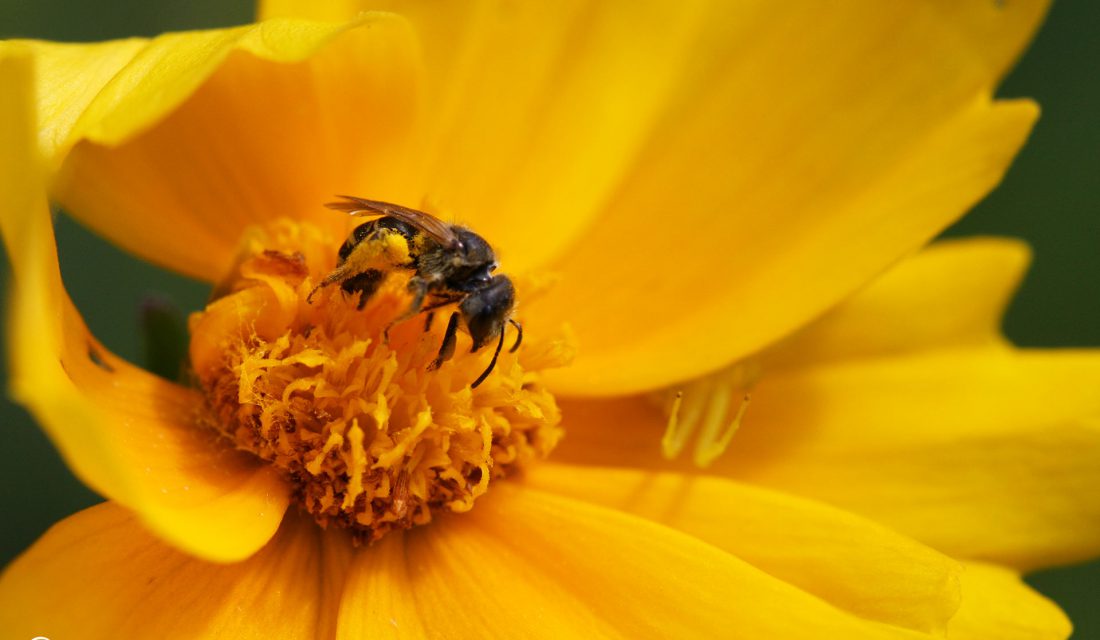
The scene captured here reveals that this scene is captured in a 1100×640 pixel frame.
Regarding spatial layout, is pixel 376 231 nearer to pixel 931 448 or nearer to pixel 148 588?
pixel 148 588

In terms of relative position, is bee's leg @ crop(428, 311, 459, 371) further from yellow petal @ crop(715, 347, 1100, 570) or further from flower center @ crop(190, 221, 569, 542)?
yellow petal @ crop(715, 347, 1100, 570)

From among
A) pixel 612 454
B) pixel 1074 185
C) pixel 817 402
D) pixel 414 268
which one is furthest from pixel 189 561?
pixel 1074 185

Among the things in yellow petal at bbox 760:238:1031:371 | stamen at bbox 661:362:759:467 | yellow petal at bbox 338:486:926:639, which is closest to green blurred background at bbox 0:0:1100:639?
yellow petal at bbox 760:238:1031:371

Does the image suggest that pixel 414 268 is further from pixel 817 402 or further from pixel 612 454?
pixel 817 402

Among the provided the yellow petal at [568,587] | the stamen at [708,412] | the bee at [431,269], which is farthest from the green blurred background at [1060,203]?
the yellow petal at [568,587]

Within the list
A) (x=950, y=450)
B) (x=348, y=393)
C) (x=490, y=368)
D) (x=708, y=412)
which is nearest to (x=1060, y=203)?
(x=950, y=450)

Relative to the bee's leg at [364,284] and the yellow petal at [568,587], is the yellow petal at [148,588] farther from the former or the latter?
the bee's leg at [364,284]

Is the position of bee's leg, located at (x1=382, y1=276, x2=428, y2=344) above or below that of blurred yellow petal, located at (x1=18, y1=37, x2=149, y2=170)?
below
